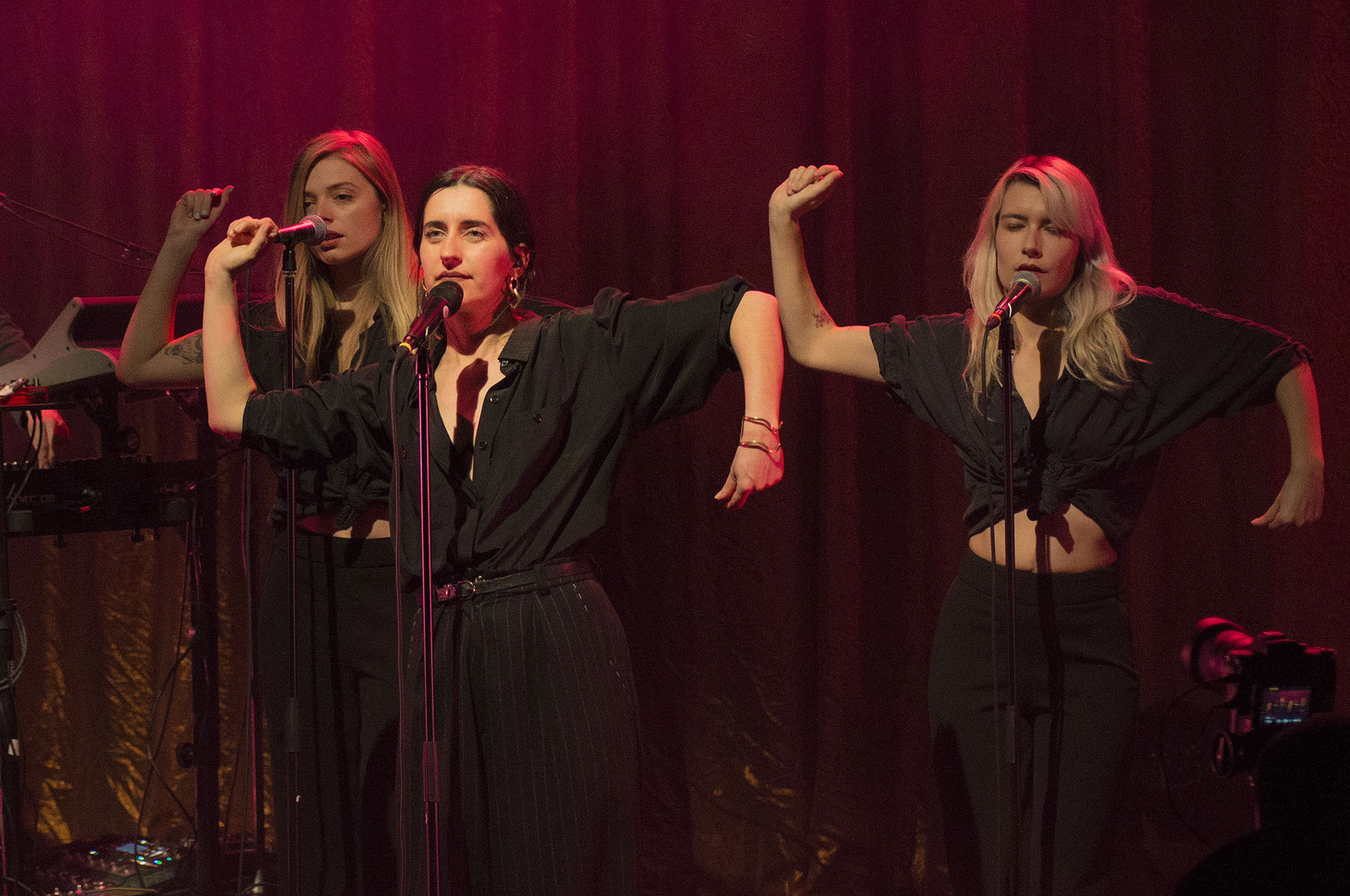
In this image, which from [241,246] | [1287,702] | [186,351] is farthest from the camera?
[186,351]

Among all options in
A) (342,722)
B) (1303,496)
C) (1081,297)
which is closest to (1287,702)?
(1303,496)

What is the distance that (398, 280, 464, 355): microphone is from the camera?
79.7 inches

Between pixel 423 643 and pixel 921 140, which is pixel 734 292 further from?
pixel 921 140

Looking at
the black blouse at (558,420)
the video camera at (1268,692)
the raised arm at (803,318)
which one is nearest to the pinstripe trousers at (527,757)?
the black blouse at (558,420)

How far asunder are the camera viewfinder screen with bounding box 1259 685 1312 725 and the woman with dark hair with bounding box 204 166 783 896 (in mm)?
866

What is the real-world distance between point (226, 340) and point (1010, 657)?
1.67 metres

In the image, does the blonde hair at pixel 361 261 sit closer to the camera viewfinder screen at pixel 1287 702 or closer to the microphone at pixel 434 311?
the microphone at pixel 434 311

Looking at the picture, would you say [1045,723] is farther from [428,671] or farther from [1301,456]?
[428,671]

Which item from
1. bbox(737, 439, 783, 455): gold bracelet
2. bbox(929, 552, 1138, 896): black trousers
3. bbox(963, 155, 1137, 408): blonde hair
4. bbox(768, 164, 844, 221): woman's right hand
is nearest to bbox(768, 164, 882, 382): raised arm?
bbox(768, 164, 844, 221): woman's right hand

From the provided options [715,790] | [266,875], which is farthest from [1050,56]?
[266,875]

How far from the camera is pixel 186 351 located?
9.77 feet

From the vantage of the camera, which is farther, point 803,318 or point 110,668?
point 110,668

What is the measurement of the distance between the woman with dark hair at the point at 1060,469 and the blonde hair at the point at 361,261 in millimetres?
944

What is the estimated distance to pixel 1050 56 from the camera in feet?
12.0
